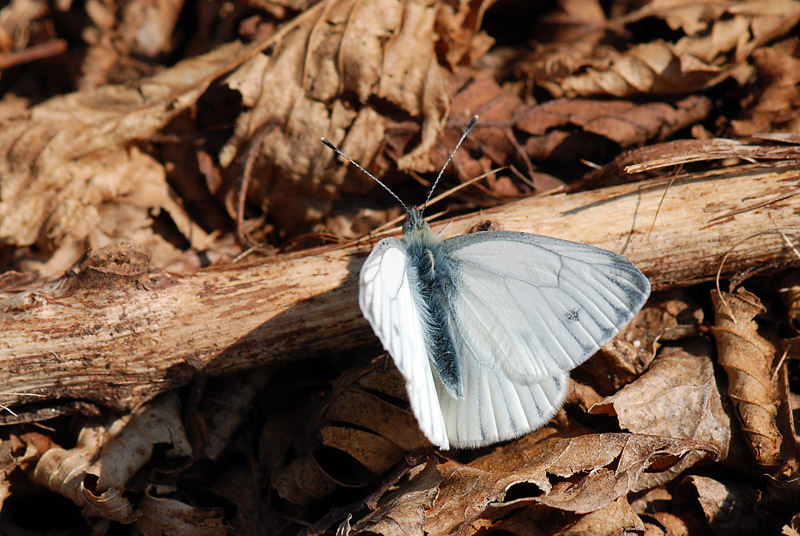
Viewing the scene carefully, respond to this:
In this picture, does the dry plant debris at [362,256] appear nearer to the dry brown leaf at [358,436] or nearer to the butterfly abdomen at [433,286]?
the dry brown leaf at [358,436]

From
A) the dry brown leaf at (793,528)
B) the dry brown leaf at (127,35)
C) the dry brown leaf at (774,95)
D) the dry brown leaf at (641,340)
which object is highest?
the dry brown leaf at (127,35)

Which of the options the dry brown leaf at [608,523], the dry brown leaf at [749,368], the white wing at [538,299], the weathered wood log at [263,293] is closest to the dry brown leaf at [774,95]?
the weathered wood log at [263,293]

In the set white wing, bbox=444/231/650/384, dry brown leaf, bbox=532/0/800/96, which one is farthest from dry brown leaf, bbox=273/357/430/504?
dry brown leaf, bbox=532/0/800/96

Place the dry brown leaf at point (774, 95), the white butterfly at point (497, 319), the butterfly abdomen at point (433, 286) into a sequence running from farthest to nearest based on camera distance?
the dry brown leaf at point (774, 95) → the butterfly abdomen at point (433, 286) → the white butterfly at point (497, 319)

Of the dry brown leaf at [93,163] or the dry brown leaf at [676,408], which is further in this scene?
the dry brown leaf at [93,163]

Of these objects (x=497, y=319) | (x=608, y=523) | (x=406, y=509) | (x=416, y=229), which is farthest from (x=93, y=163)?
(x=608, y=523)

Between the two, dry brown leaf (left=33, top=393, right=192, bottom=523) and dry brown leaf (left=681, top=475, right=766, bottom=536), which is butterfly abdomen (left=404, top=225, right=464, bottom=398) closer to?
dry brown leaf (left=681, top=475, right=766, bottom=536)

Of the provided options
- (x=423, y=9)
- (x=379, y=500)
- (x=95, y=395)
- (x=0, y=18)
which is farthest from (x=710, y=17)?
(x=0, y=18)
